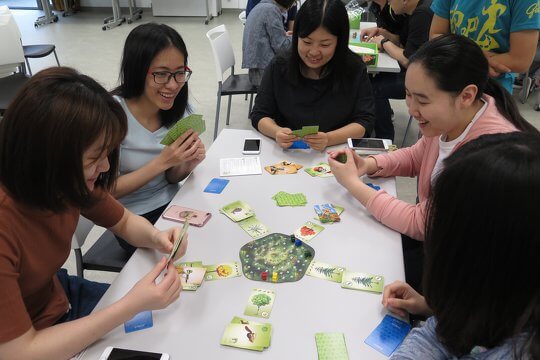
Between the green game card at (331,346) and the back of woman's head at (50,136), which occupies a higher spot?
the back of woman's head at (50,136)

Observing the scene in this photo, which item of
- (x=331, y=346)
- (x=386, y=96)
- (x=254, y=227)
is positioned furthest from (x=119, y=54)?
(x=331, y=346)

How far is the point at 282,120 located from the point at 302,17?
54 cm

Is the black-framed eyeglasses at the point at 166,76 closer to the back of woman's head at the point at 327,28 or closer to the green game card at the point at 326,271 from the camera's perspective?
the back of woman's head at the point at 327,28

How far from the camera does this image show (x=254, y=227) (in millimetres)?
1414

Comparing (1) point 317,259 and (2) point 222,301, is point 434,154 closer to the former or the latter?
(1) point 317,259

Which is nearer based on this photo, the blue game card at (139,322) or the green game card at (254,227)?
the blue game card at (139,322)

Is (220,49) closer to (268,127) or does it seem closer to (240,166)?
(268,127)

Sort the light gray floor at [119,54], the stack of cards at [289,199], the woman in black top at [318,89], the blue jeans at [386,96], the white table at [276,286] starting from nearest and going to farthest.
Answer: the white table at [276,286] < the stack of cards at [289,199] < the woman in black top at [318,89] < the blue jeans at [386,96] < the light gray floor at [119,54]

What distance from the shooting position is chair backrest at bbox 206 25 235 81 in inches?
128

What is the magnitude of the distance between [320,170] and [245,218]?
46cm

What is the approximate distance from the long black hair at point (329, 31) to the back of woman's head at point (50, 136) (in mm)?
1249

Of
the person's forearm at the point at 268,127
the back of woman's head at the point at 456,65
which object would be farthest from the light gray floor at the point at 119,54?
the back of woman's head at the point at 456,65

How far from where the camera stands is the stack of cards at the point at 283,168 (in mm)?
1748

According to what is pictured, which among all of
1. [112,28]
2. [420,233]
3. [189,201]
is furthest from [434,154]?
[112,28]
